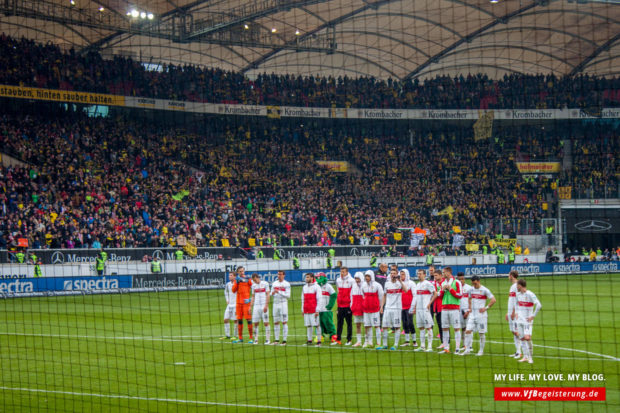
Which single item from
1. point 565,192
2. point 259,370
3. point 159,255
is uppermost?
point 565,192

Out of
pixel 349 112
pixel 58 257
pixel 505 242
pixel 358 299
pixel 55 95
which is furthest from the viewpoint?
pixel 349 112

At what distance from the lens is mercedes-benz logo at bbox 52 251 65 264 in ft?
93.4

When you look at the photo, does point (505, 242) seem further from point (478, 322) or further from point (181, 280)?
point (478, 322)

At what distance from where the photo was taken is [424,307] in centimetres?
1412

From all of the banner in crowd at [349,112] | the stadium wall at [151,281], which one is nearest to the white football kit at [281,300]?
the stadium wall at [151,281]

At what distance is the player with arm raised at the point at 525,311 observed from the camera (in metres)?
12.6

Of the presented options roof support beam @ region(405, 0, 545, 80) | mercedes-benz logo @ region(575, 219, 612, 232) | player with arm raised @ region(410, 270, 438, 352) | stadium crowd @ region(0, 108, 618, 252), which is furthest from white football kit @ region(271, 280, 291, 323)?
mercedes-benz logo @ region(575, 219, 612, 232)

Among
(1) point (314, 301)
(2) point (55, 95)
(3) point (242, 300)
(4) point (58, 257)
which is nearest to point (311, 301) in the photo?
(1) point (314, 301)

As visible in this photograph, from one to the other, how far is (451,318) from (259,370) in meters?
3.97

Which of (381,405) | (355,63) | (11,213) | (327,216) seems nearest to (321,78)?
(355,63)

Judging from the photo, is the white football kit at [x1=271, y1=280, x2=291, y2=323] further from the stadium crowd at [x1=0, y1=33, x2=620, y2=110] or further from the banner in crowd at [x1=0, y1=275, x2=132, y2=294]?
the stadium crowd at [x1=0, y1=33, x2=620, y2=110]

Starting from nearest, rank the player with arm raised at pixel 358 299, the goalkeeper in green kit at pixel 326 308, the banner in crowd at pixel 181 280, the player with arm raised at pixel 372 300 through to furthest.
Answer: the player with arm raised at pixel 372 300 → the player with arm raised at pixel 358 299 → the goalkeeper in green kit at pixel 326 308 → the banner in crowd at pixel 181 280

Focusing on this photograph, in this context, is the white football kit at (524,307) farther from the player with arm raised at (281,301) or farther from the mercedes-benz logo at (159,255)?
the mercedes-benz logo at (159,255)

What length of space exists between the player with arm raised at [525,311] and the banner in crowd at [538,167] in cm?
3531
